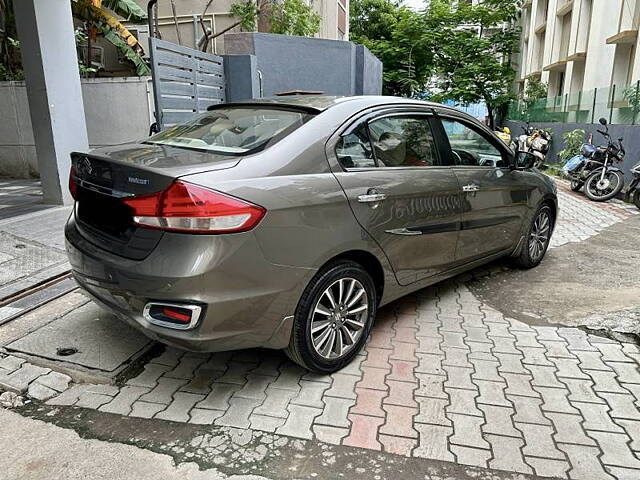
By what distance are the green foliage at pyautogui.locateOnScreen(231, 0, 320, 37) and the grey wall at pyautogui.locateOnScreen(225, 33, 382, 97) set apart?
58 cm

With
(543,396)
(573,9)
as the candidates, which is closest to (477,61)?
(573,9)

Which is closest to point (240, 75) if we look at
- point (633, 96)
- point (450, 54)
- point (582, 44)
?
point (633, 96)

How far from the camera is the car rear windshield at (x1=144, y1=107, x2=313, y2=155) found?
2895 mm

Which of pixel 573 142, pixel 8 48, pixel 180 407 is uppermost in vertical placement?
pixel 8 48

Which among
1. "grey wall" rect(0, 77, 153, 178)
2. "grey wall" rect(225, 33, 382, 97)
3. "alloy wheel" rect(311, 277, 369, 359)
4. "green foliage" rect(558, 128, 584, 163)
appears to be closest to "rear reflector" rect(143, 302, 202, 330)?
"alloy wheel" rect(311, 277, 369, 359)

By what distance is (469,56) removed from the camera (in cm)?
2661

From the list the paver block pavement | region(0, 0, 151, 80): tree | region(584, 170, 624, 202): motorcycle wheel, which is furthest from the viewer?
region(0, 0, 151, 80): tree

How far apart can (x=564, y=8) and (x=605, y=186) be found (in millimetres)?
15546

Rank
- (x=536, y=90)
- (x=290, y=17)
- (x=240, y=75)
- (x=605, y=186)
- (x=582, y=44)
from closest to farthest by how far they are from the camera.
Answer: (x=240, y=75)
(x=605, y=186)
(x=290, y=17)
(x=582, y=44)
(x=536, y=90)

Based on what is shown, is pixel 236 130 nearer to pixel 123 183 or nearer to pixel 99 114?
pixel 123 183

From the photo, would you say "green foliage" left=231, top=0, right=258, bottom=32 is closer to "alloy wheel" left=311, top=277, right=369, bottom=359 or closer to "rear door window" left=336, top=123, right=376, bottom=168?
"rear door window" left=336, top=123, right=376, bottom=168

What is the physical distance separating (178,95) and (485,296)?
485 centimetres

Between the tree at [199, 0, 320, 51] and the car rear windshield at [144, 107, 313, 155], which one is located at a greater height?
the tree at [199, 0, 320, 51]

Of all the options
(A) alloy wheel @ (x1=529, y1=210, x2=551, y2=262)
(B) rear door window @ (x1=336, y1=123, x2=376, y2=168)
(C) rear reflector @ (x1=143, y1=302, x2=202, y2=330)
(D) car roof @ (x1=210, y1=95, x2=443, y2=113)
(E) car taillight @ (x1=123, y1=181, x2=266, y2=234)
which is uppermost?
(D) car roof @ (x1=210, y1=95, x2=443, y2=113)
